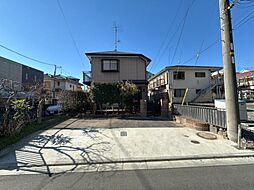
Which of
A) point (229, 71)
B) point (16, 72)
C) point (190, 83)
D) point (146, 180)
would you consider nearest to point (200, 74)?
point (190, 83)

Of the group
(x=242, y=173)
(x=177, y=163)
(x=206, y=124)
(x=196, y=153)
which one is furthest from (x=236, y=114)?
(x=177, y=163)

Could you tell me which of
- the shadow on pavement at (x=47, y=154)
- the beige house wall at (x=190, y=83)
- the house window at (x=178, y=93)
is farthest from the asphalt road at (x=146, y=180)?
the house window at (x=178, y=93)

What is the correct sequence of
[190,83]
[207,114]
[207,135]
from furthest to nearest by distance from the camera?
[190,83]
[207,114]
[207,135]

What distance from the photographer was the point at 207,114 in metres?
7.37

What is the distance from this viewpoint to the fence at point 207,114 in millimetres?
6414

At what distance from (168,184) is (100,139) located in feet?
12.2

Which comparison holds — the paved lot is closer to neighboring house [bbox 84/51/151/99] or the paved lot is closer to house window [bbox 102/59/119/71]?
neighboring house [bbox 84/51/151/99]

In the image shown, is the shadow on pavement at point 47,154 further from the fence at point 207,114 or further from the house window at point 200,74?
the house window at point 200,74

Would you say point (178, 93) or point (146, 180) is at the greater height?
point (178, 93)

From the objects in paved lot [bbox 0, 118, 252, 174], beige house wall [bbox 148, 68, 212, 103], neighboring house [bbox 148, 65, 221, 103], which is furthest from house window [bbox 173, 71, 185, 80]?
paved lot [bbox 0, 118, 252, 174]

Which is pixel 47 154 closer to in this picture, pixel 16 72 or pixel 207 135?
pixel 207 135

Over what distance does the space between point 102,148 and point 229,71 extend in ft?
20.1

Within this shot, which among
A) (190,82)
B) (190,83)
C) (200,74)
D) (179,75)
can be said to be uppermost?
(200,74)

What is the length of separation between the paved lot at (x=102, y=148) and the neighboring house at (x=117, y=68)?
379 inches
